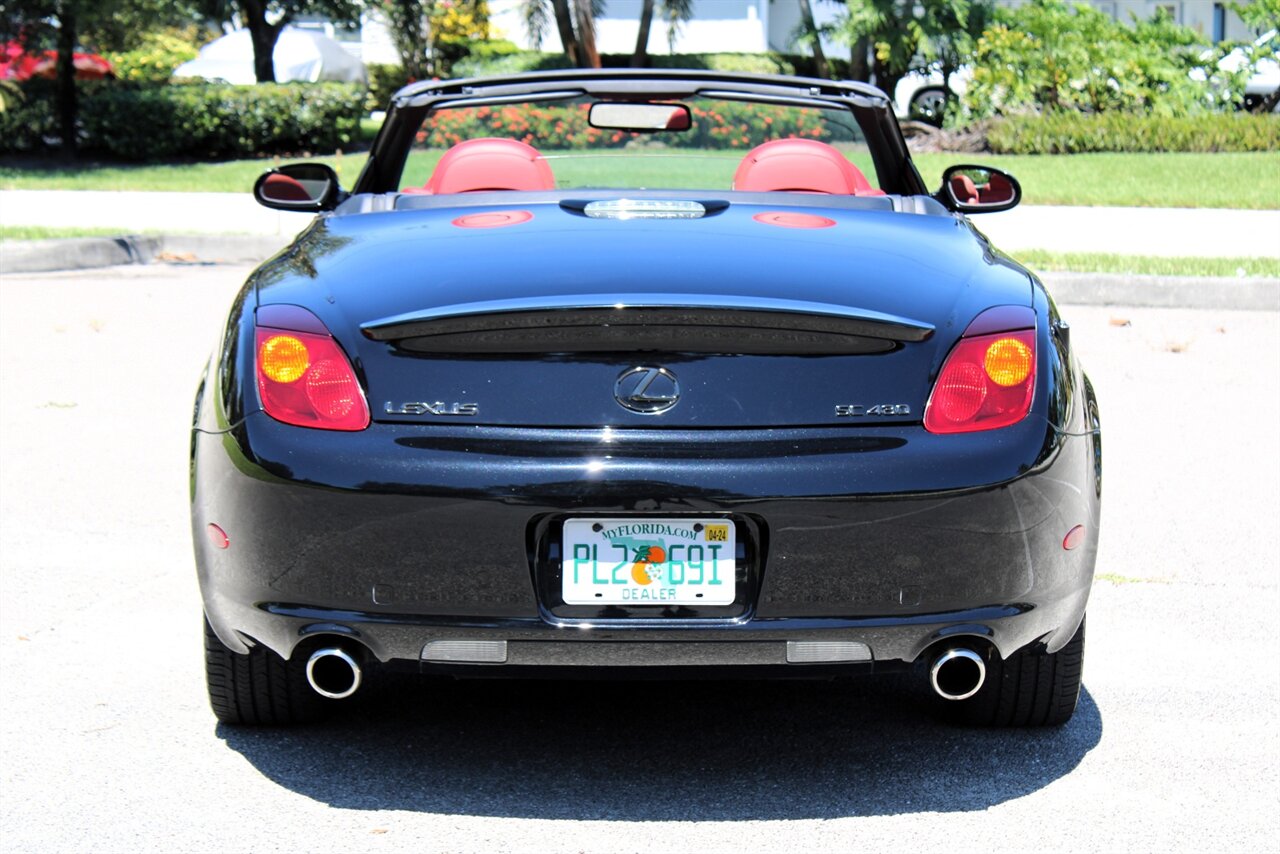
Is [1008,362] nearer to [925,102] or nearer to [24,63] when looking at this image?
[24,63]

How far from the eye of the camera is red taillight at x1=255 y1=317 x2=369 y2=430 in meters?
3.07

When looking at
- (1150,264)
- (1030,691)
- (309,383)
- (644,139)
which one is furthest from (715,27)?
(309,383)

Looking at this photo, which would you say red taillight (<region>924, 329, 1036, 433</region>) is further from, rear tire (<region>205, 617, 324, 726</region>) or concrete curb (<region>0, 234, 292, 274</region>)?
concrete curb (<region>0, 234, 292, 274</region>)

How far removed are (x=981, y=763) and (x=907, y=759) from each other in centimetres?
15

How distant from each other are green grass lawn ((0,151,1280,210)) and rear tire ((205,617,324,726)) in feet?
42.6

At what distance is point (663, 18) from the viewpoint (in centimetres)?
3700

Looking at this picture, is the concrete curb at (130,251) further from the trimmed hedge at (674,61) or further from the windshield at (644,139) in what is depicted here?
the trimmed hedge at (674,61)

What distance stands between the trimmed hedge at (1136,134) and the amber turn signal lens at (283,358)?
19024 millimetres

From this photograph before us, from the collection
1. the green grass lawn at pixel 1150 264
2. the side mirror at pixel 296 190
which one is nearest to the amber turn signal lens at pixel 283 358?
the side mirror at pixel 296 190

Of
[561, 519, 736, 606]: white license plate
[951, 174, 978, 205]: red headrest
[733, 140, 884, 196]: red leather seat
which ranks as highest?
[733, 140, 884, 196]: red leather seat

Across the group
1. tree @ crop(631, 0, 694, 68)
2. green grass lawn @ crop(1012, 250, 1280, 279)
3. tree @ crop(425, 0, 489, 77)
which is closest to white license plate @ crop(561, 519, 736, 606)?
green grass lawn @ crop(1012, 250, 1280, 279)

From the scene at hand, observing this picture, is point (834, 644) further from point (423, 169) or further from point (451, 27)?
point (451, 27)

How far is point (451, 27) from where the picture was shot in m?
44.8

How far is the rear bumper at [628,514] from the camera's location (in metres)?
2.99
